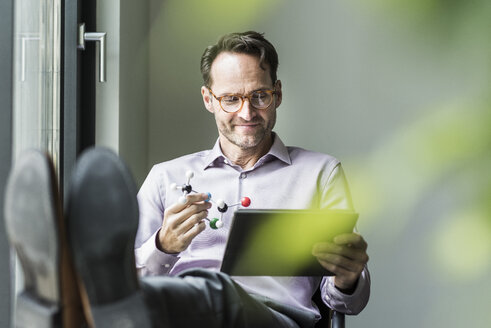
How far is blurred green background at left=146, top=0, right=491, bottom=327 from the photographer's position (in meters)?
2.11

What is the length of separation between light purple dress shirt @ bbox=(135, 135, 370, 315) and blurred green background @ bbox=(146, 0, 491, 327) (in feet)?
2.04

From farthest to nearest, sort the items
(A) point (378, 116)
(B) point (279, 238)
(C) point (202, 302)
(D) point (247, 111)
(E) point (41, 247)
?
(A) point (378, 116) < (D) point (247, 111) < (B) point (279, 238) < (C) point (202, 302) < (E) point (41, 247)

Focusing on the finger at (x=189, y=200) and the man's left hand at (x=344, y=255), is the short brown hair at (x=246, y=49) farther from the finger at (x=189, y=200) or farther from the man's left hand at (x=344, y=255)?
the man's left hand at (x=344, y=255)

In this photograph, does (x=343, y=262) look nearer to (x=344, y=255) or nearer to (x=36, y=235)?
(x=344, y=255)

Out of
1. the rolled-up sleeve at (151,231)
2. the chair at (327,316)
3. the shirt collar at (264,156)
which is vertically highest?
the shirt collar at (264,156)

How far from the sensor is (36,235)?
64 centimetres

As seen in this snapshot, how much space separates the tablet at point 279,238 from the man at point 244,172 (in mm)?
253

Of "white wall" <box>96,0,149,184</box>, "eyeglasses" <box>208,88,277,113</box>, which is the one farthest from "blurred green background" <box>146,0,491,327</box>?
"eyeglasses" <box>208,88,277,113</box>

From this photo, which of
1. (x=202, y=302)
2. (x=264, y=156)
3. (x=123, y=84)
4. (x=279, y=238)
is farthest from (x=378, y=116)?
(x=202, y=302)

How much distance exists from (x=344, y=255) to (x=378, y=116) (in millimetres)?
1158

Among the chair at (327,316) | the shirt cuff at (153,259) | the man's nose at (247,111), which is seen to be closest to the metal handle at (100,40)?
the man's nose at (247,111)

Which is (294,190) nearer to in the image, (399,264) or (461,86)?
(399,264)

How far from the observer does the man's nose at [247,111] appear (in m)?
1.43

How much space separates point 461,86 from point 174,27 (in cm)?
106
